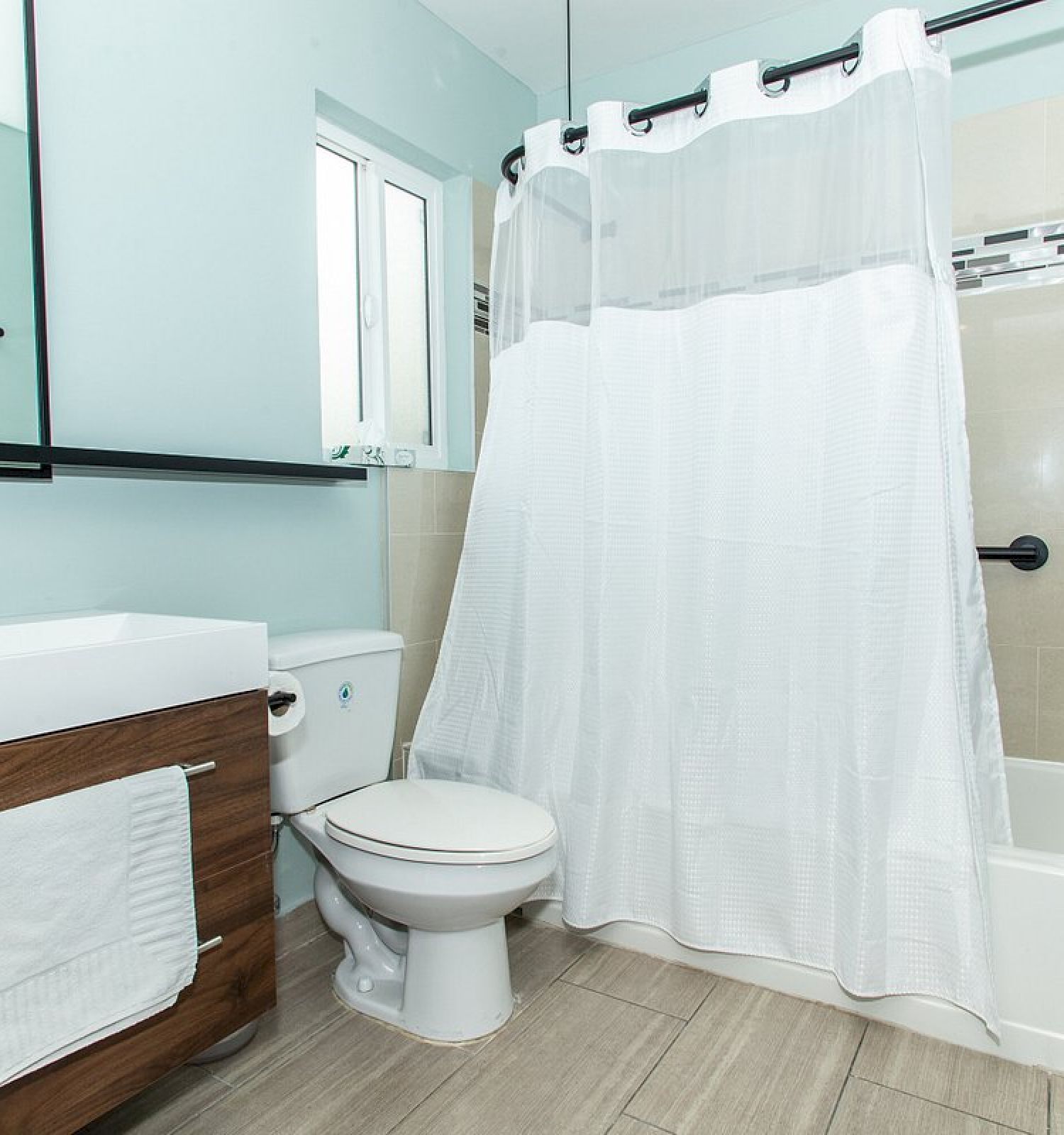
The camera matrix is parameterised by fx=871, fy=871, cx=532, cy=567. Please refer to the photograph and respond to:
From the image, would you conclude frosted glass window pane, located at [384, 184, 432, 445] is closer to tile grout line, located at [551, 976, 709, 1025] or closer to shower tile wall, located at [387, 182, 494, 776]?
shower tile wall, located at [387, 182, 494, 776]

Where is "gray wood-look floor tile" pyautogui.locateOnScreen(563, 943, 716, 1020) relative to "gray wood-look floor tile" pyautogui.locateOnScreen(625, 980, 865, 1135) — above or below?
above

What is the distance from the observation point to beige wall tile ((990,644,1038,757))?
7.63 ft

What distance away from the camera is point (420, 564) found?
238 centimetres

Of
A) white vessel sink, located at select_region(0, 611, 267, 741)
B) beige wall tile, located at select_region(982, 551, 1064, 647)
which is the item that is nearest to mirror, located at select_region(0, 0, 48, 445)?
white vessel sink, located at select_region(0, 611, 267, 741)

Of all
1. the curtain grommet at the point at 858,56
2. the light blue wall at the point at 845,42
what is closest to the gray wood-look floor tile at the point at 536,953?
the curtain grommet at the point at 858,56

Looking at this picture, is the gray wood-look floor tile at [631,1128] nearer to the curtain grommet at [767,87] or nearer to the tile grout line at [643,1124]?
the tile grout line at [643,1124]

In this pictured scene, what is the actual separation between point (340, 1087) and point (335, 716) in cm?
70

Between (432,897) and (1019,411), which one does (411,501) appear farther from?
(1019,411)

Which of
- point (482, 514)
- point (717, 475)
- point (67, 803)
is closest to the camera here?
point (67, 803)

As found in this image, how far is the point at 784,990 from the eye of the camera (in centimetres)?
182

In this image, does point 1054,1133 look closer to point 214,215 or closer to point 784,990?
point 784,990

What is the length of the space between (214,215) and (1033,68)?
6.85ft

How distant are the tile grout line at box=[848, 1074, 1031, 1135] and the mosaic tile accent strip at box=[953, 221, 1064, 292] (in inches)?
75.0

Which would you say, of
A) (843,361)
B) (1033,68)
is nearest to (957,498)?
(843,361)
